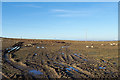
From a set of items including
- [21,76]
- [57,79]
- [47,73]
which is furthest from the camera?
[47,73]

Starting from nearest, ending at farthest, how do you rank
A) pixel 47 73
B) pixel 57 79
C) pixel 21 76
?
pixel 57 79 → pixel 21 76 → pixel 47 73

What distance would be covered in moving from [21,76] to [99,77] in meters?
3.41

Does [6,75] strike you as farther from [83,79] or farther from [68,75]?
[83,79]

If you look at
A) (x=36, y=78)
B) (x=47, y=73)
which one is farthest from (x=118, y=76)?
(x=36, y=78)

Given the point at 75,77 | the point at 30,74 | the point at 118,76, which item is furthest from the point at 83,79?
the point at 30,74

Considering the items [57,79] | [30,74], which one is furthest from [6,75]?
[57,79]

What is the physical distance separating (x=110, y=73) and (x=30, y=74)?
3779mm

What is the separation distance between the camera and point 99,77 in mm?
4691

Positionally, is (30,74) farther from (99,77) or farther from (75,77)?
(99,77)

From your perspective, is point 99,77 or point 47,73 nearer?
point 99,77

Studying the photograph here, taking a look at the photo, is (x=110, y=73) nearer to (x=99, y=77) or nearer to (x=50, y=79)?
(x=99, y=77)

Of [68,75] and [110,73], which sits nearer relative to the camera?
[68,75]

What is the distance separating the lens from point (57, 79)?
4.45 metres

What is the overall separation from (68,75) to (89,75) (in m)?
0.94
